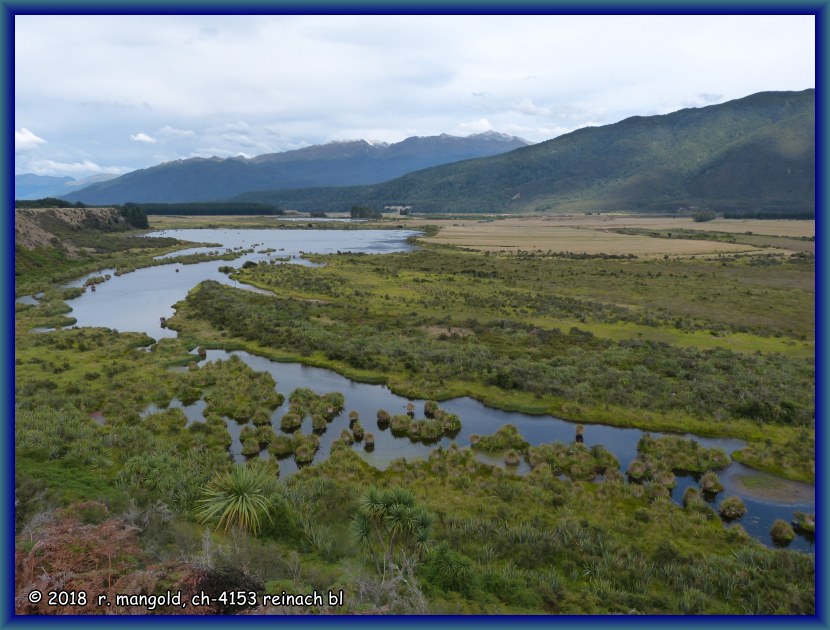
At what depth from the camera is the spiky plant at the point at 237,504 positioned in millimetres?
14641

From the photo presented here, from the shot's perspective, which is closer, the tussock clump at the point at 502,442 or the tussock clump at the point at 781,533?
the tussock clump at the point at 781,533

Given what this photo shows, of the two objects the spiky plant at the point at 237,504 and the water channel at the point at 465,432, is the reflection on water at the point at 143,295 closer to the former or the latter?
the water channel at the point at 465,432

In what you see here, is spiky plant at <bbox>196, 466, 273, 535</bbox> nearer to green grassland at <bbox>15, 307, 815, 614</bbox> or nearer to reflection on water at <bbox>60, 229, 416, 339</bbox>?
green grassland at <bbox>15, 307, 815, 614</bbox>

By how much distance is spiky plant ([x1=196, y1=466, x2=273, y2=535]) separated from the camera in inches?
576

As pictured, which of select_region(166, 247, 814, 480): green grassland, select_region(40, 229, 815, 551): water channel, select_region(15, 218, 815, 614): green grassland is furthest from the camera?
select_region(166, 247, 814, 480): green grassland

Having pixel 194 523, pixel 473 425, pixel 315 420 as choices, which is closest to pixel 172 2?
pixel 194 523

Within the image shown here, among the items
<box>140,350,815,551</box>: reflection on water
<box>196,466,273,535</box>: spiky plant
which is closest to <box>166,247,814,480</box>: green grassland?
<box>140,350,815,551</box>: reflection on water

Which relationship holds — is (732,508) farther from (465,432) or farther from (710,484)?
(465,432)

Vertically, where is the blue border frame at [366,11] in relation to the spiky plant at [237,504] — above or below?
above

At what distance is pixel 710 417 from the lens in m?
26.8

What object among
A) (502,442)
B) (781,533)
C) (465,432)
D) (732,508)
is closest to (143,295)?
(465,432)

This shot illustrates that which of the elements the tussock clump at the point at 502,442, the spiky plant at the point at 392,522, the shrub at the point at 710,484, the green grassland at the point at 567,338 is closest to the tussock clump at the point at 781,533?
the shrub at the point at 710,484

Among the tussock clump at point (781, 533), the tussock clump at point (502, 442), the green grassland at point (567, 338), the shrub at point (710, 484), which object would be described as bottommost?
the tussock clump at point (781, 533)

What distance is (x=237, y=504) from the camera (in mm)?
14773
